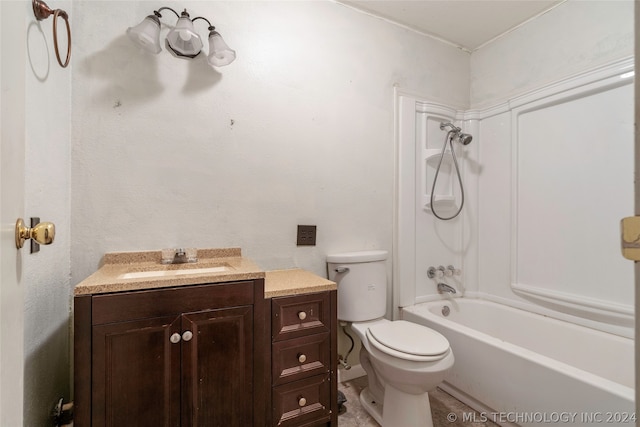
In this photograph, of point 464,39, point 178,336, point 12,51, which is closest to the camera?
point 12,51

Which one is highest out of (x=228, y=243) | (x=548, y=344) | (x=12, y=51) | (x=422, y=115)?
(x=422, y=115)

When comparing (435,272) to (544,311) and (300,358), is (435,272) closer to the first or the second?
(544,311)

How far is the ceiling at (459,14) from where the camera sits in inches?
72.3

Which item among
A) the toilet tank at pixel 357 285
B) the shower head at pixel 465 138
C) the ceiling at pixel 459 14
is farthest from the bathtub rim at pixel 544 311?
the ceiling at pixel 459 14

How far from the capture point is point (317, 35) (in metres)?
1.79

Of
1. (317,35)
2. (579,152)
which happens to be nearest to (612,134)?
(579,152)

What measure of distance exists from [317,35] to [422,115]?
938 mm

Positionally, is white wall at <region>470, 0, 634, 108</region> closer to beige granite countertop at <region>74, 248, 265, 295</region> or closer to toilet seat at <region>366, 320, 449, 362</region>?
toilet seat at <region>366, 320, 449, 362</region>

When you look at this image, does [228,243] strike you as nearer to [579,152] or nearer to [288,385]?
[288,385]

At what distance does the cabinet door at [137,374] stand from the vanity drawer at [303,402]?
1.37 ft

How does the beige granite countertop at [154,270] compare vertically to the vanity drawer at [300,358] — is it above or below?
above

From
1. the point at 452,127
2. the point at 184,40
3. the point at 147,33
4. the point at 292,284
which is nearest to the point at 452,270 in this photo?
the point at 452,127

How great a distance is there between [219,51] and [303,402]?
1.72 metres

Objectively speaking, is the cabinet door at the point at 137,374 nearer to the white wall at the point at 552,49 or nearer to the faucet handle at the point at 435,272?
the faucet handle at the point at 435,272
